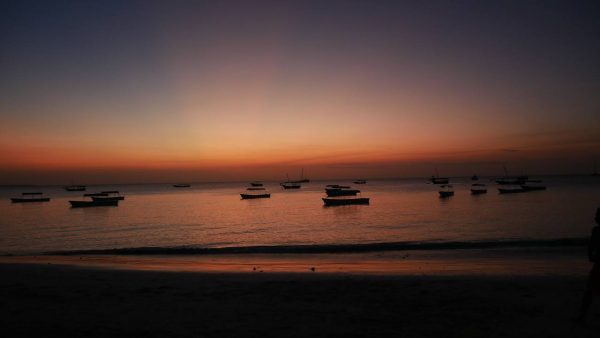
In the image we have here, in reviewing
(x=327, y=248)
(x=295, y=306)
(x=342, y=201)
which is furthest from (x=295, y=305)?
(x=342, y=201)

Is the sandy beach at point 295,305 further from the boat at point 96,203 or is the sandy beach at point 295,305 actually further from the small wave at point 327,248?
the boat at point 96,203

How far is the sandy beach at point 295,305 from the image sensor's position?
7.56 meters

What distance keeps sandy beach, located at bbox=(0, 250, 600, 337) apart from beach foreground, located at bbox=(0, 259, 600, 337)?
0.02 m

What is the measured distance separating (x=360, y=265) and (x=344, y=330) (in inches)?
398

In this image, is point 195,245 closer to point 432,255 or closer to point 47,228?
point 432,255

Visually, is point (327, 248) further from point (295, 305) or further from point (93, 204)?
point (93, 204)

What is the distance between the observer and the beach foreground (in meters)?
7.56

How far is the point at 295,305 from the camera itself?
9320mm

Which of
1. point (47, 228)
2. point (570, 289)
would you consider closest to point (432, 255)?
point (570, 289)

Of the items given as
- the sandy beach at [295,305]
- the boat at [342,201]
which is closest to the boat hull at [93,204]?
the boat at [342,201]

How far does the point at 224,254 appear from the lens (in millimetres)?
23312

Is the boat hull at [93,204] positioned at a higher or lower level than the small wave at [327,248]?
higher

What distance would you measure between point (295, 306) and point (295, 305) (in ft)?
0.28

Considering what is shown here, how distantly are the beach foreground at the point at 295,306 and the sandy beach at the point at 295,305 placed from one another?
0.02 m
